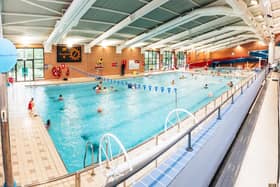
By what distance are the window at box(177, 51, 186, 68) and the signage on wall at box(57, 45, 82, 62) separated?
590 inches

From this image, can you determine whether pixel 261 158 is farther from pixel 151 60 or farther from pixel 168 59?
pixel 168 59

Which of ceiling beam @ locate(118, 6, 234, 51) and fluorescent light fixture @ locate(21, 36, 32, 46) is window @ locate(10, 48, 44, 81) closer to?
fluorescent light fixture @ locate(21, 36, 32, 46)

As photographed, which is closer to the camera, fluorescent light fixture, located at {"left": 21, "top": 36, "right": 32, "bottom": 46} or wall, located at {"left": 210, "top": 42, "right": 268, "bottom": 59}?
fluorescent light fixture, located at {"left": 21, "top": 36, "right": 32, "bottom": 46}

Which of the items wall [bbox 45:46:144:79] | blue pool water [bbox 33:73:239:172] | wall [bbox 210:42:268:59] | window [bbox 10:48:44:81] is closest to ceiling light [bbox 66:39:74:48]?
wall [bbox 45:46:144:79]

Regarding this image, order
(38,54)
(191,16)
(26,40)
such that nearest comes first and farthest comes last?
1. (191,16)
2. (26,40)
3. (38,54)

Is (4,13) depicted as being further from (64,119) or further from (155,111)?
(155,111)

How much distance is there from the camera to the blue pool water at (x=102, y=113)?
6309 mm

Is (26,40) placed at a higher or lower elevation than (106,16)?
lower

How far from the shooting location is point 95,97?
1173 centimetres

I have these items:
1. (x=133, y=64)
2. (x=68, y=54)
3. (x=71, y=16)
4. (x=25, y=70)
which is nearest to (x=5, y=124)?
(x=71, y=16)

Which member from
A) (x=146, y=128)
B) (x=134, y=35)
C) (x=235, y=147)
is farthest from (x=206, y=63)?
(x=235, y=147)

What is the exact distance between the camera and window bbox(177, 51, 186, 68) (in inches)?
1157

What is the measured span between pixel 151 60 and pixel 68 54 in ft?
34.2

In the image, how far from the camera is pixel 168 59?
2769 centimetres
